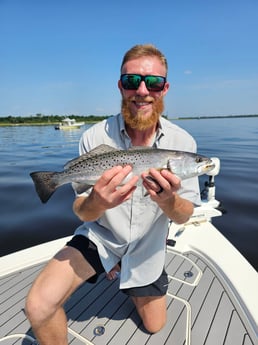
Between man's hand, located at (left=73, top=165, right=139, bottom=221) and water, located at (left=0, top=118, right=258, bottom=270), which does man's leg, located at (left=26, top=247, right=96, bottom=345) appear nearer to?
man's hand, located at (left=73, top=165, right=139, bottom=221)

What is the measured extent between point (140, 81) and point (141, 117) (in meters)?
0.39

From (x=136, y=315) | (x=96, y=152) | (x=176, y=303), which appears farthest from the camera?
(x=176, y=303)

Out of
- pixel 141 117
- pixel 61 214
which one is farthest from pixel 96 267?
pixel 61 214

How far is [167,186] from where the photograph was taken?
7.78 feet

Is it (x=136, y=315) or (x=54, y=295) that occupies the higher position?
(x=54, y=295)

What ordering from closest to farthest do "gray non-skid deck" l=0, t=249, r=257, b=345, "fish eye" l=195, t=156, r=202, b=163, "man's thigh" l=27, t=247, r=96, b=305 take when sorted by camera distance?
"man's thigh" l=27, t=247, r=96, b=305
"fish eye" l=195, t=156, r=202, b=163
"gray non-skid deck" l=0, t=249, r=257, b=345

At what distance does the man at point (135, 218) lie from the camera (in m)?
2.80

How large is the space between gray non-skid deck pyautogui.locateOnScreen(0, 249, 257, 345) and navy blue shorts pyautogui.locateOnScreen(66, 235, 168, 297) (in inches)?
14.7

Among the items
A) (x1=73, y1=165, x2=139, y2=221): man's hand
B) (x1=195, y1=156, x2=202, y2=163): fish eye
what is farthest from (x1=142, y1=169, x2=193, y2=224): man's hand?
(x1=195, y1=156, x2=202, y2=163): fish eye

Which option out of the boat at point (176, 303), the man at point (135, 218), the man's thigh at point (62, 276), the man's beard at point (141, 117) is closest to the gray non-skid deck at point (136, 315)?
the boat at point (176, 303)

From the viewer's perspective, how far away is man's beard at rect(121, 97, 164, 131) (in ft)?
9.78

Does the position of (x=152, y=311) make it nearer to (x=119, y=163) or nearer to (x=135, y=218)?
(x=135, y=218)

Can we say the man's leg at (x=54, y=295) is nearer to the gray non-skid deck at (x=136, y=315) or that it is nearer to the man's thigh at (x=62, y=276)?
the man's thigh at (x=62, y=276)

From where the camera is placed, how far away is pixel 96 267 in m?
2.98
